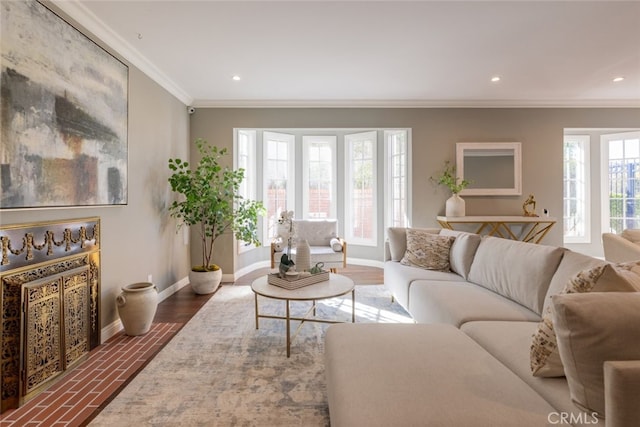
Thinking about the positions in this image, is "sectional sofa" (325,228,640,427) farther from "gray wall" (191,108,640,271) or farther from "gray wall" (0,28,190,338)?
"gray wall" (191,108,640,271)

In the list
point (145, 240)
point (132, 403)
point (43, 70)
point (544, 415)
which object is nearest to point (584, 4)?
point (544, 415)

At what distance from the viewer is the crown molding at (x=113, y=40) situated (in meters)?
2.25

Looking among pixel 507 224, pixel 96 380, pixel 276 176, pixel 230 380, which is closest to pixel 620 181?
pixel 507 224

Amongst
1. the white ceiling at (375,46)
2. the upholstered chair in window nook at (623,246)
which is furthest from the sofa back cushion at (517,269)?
the white ceiling at (375,46)

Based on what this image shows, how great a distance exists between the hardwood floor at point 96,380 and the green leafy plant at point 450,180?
12.1 feet

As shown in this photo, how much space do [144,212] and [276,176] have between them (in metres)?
2.77

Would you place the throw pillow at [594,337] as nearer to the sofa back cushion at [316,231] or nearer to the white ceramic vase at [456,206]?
the white ceramic vase at [456,206]

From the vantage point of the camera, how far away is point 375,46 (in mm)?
2871

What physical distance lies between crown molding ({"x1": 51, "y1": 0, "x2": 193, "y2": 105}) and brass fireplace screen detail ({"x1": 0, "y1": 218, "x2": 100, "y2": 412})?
1.51 m

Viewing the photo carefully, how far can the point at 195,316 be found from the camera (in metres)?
3.17

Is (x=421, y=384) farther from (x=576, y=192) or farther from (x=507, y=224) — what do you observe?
(x=576, y=192)

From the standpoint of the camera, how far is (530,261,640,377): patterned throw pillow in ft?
4.00

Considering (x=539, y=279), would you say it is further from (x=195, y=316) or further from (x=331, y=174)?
(x=331, y=174)

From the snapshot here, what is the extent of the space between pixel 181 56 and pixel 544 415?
3703 mm
